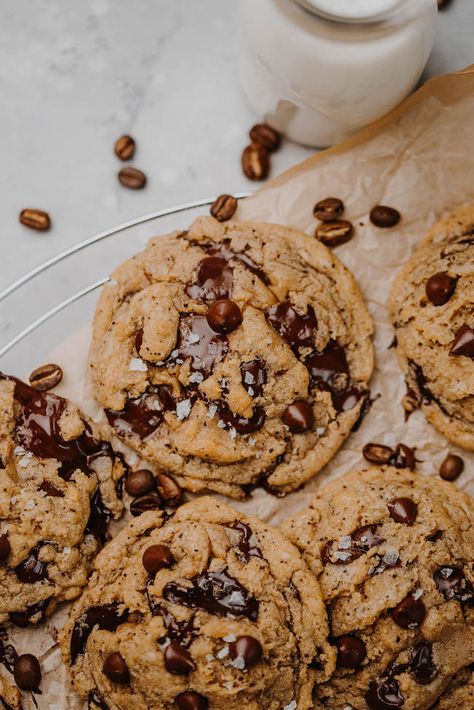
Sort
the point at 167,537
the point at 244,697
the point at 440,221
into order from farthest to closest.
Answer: the point at 440,221, the point at 167,537, the point at 244,697

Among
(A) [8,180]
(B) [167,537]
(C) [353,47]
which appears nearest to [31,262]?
(A) [8,180]

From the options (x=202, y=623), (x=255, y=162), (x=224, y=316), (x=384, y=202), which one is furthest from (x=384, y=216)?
(x=202, y=623)

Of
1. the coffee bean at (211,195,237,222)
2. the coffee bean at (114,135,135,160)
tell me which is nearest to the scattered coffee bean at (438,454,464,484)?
the coffee bean at (211,195,237,222)

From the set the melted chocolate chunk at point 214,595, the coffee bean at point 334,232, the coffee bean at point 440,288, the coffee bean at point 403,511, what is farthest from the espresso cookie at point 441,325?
the melted chocolate chunk at point 214,595

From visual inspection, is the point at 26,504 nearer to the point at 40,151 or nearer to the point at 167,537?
the point at 167,537

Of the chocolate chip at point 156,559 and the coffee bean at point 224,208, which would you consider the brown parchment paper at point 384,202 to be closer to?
the coffee bean at point 224,208

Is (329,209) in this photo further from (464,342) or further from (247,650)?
(247,650)
